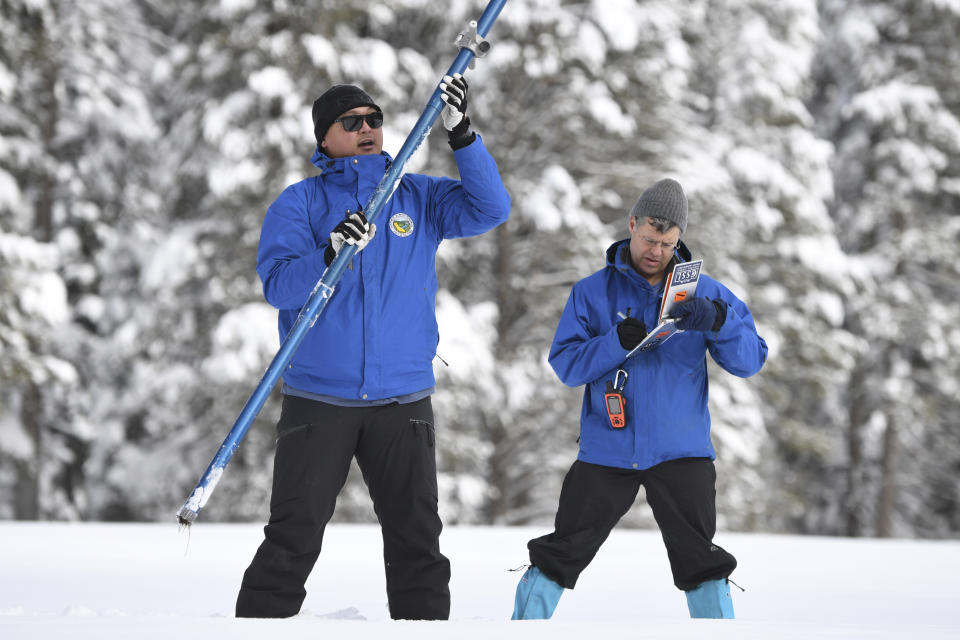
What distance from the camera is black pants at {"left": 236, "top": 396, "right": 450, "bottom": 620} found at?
3721mm

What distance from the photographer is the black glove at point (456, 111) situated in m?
3.69

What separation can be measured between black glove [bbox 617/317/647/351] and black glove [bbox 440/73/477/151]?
0.75 m

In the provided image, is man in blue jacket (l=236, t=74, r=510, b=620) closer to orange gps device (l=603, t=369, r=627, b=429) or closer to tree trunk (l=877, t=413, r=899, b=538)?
orange gps device (l=603, t=369, r=627, b=429)

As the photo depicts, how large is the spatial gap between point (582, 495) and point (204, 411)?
9.98 meters

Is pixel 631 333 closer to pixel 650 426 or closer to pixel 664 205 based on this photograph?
pixel 650 426

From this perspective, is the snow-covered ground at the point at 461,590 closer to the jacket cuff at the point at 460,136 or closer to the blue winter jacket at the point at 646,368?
the blue winter jacket at the point at 646,368

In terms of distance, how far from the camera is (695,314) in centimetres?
362

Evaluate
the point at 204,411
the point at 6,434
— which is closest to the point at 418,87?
the point at 204,411

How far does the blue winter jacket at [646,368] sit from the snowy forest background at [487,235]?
693 centimetres

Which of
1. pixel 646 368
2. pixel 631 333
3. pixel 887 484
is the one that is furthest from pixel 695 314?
pixel 887 484

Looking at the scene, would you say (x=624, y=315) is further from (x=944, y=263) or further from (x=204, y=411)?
(x=944, y=263)

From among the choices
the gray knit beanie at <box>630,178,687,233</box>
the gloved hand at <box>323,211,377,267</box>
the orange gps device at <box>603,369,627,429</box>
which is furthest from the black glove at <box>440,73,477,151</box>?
the orange gps device at <box>603,369,627,429</box>

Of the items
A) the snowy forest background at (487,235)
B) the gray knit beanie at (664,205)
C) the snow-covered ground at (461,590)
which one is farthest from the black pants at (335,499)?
the snowy forest background at (487,235)

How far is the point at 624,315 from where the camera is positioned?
3969 mm
